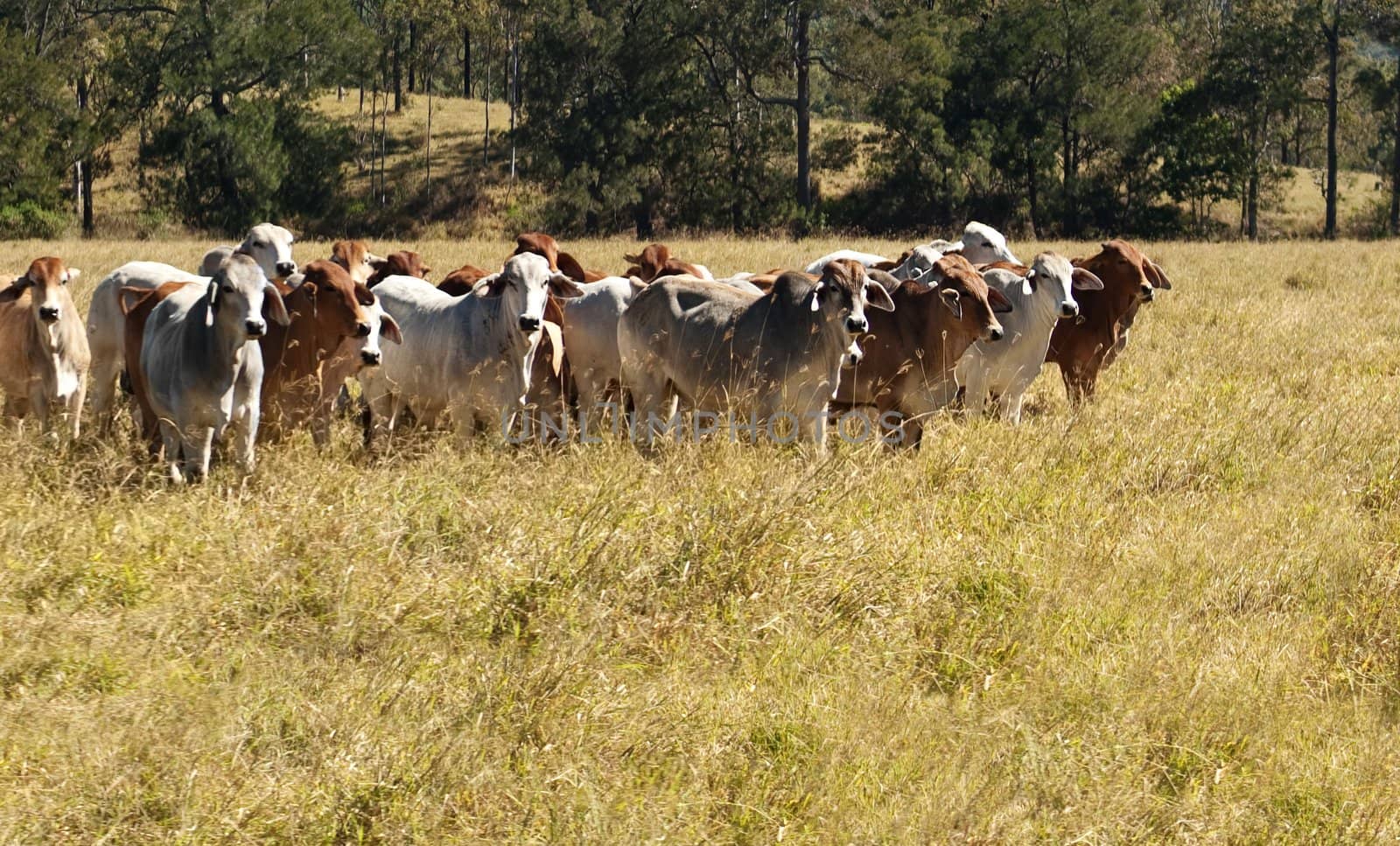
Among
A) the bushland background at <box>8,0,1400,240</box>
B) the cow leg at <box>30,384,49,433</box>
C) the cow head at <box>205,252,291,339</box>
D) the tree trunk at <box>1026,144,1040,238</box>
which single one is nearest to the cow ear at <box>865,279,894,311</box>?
the cow head at <box>205,252,291,339</box>

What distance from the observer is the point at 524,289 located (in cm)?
899

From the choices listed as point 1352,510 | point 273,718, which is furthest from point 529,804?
point 1352,510

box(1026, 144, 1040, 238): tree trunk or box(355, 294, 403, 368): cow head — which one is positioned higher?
box(1026, 144, 1040, 238): tree trunk

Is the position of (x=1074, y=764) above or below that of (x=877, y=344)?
below

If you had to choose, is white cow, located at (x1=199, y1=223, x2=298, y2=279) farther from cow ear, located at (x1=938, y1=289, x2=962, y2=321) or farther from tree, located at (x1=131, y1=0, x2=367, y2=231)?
tree, located at (x1=131, y1=0, x2=367, y2=231)

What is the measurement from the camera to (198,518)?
644cm

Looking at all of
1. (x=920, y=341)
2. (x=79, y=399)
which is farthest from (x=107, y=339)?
(x=920, y=341)

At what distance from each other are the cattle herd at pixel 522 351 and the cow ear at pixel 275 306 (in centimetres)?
2

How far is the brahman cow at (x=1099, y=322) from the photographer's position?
37.8ft

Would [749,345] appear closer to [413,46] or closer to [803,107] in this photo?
[803,107]

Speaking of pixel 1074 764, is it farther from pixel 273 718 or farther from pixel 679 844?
pixel 273 718

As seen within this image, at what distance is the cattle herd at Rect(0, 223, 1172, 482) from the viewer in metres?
7.83

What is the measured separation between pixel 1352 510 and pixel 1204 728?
10.0 feet

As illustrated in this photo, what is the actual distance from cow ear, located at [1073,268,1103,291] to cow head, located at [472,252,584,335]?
4156mm
